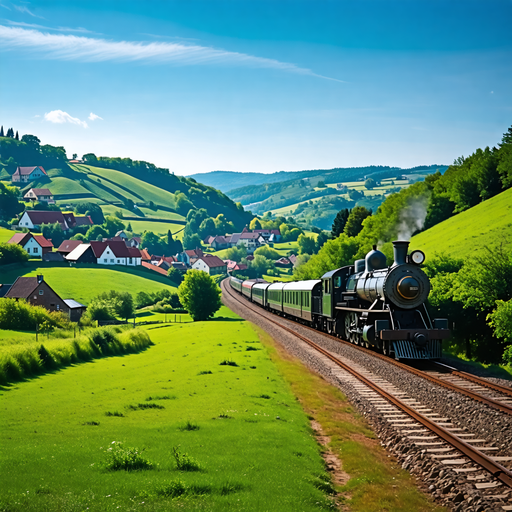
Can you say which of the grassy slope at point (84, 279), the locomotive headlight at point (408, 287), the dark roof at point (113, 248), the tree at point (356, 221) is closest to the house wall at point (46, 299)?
the grassy slope at point (84, 279)

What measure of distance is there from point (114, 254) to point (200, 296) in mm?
81533

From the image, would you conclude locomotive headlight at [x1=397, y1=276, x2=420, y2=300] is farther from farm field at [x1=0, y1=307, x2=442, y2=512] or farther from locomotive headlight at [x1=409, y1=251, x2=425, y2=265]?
farm field at [x1=0, y1=307, x2=442, y2=512]

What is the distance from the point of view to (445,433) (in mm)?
14883

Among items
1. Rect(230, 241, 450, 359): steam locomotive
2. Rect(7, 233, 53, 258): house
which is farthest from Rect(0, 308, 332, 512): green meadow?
Rect(7, 233, 53, 258): house

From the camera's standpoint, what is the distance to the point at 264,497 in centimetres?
998

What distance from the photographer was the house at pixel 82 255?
147500mm

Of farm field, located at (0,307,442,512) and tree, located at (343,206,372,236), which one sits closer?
farm field, located at (0,307,442,512)

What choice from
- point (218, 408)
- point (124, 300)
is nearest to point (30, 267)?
point (124, 300)

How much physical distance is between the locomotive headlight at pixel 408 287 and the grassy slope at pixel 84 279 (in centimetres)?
9071

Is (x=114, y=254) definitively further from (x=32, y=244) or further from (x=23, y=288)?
(x=23, y=288)

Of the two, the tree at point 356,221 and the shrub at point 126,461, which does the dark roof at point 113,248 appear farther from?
the shrub at point 126,461

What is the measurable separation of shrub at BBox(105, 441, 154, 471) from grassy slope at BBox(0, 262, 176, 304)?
335 feet

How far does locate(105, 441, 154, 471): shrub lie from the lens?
11.1 m

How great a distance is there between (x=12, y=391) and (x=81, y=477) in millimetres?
15179
